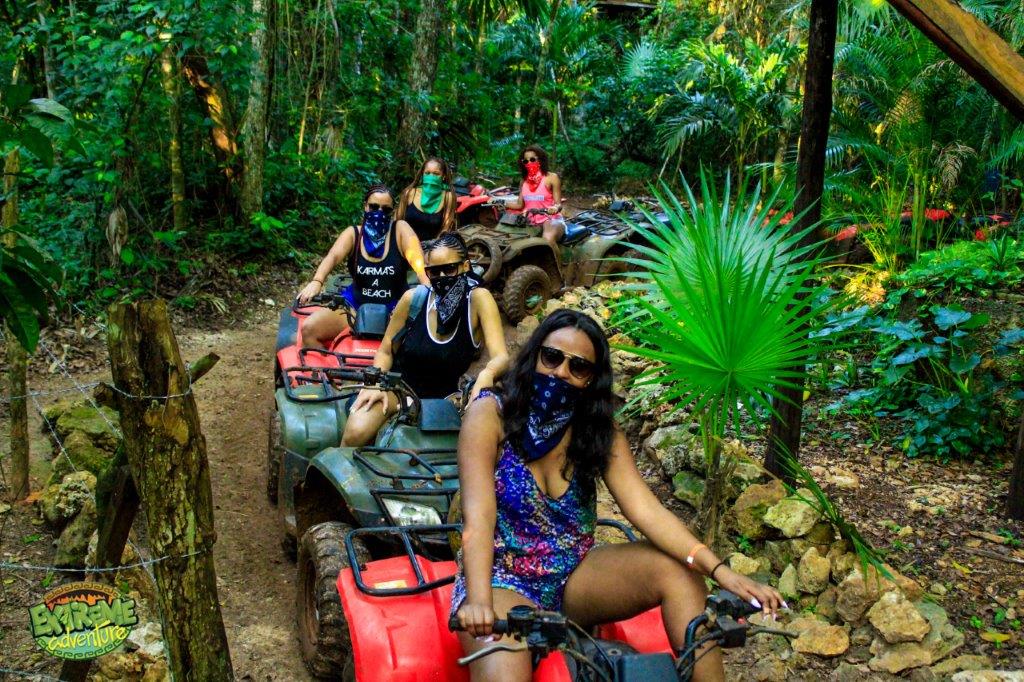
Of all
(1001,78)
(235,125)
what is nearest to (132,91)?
(235,125)

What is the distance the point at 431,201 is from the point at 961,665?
653cm

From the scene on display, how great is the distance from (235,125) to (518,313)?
15.4ft

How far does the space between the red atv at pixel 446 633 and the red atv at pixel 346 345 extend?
7.18ft

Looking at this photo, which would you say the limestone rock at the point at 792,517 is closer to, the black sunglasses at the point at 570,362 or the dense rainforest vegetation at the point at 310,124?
the black sunglasses at the point at 570,362

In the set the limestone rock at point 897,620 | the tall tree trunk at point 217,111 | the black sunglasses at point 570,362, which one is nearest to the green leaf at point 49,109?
the black sunglasses at point 570,362

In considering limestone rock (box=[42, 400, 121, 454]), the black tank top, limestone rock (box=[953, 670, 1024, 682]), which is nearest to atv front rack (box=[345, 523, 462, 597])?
limestone rock (box=[953, 670, 1024, 682])

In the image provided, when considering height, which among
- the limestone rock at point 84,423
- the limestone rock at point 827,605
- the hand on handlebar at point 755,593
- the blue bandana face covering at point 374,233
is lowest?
the limestone rock at point 827,605

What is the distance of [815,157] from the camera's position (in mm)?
4953

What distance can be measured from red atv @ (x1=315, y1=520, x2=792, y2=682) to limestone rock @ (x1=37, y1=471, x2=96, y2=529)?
7.28ft

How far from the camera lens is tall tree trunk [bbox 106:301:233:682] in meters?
2.85

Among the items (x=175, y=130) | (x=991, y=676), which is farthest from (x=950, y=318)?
(x=175, y=130)

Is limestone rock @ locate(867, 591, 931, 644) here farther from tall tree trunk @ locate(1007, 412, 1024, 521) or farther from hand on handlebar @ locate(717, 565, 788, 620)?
hand on handlebar @ locate(717, 565, 788, 620)

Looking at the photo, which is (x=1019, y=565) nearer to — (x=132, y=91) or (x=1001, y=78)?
(x=1001, y=78)

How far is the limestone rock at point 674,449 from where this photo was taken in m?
5.76
